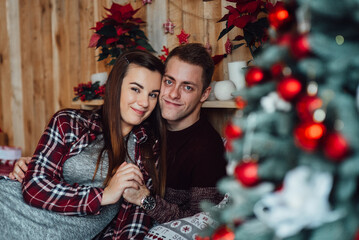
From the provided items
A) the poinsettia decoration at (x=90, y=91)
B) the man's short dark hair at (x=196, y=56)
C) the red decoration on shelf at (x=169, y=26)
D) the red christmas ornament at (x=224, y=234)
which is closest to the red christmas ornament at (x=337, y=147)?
the red christmas ornament at (x=224, y=234)

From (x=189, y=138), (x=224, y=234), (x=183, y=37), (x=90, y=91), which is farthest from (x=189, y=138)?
(x=224, y=234)

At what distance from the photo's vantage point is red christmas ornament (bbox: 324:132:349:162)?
51 centimetres

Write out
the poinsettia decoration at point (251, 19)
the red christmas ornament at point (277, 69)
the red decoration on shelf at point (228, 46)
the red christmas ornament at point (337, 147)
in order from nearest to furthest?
1. the red christmas ornament at point (337, 147)
2. the red christmas ornament at point (277, 69)
3. the poinsettia decoration at point (251, 19)
4. the red decoration on shelf at point (228, 46)

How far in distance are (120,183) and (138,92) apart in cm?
43

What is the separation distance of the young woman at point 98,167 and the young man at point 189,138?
0.24 feet

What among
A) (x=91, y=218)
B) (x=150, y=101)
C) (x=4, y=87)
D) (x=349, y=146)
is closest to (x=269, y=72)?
(x=349, y=146)

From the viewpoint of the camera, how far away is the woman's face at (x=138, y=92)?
1.57 meters

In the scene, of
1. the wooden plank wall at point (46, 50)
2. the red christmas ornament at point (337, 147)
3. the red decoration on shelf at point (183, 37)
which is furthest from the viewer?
the wooden plank wall at point (46, 50)

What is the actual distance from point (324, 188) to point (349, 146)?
0.24 feet

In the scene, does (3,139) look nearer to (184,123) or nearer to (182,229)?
(184,123)

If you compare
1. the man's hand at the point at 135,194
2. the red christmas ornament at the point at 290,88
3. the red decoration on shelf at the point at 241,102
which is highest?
the red christmas ornament at the point at 290,88

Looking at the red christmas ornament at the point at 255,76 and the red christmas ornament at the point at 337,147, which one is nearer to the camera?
the red christmas ornament at the point at 337,147

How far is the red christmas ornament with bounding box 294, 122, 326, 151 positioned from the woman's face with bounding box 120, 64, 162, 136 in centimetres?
108

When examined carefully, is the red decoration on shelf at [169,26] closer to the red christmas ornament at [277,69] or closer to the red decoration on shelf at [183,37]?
the red decoration on shelf at [183,37]
